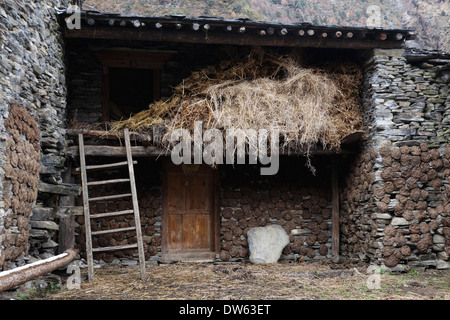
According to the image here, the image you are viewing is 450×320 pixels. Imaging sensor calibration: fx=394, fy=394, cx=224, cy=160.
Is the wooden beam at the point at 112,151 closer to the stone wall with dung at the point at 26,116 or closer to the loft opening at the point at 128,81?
the stone wall with dung at the point at 26,116

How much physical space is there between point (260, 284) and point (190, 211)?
263cm

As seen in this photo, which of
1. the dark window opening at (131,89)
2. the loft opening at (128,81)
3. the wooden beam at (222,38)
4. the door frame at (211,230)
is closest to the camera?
the wooden beam at (222,38)

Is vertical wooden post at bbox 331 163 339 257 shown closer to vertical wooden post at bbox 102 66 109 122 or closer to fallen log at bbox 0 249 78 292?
vertical wooden post at bbox 102 66 109 122

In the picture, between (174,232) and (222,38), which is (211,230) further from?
(222,38)

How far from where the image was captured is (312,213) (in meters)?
7.29

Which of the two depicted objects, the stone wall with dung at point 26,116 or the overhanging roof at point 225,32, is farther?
the overhanging roof at point 225,32

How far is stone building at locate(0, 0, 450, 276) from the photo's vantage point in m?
4.65

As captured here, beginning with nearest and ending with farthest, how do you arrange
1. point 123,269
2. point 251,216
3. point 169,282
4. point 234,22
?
point 169,282, point 234,22, point 123,269, point 251,216

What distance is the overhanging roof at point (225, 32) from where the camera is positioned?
569 centimetres

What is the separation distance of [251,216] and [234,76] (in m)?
2.54

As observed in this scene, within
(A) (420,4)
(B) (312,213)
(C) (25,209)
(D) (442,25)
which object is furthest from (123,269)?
(A) (420,4)

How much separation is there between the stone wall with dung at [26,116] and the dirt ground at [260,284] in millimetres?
870

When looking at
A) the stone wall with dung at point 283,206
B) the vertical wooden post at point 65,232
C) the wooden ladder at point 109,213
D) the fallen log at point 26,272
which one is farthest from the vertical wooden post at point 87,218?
the stone wall with dung at point 283,206
